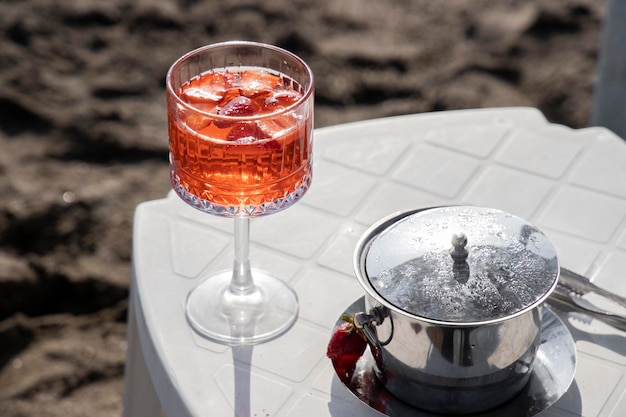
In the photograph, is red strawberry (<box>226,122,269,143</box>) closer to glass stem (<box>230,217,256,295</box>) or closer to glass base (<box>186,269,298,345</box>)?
glass stem (<box>230,217,256,295</box>)

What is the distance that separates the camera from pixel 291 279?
1199 millimetres

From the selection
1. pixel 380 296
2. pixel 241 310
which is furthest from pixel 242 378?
pixel 380 296

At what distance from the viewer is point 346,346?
103 centimetres

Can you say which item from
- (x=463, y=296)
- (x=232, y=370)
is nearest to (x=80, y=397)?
(x=232, y=370)

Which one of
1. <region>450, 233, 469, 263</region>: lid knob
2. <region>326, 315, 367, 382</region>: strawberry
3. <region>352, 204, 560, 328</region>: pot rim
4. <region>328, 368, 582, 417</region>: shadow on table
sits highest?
<region>450, 233, 469, 263</region>: lid knob

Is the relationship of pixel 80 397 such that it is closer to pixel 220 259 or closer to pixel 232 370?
pixel 220 259

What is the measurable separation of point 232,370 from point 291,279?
17 centimetres

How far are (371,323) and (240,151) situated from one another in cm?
21

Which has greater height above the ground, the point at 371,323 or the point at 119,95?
the point at 371,323

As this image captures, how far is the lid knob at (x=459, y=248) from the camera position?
0.95 metres

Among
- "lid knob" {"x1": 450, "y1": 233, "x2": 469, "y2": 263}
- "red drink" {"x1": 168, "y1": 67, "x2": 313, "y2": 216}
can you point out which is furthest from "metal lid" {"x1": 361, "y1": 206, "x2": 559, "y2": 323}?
"red drink" {"x1": 168, "y1": 67, "x2": 313, "y2": 216}

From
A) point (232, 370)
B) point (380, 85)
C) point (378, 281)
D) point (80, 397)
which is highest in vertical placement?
point (378, 281)

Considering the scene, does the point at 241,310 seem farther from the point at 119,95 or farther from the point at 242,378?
the point at 119,95

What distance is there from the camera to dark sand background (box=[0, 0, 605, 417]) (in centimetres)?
206
